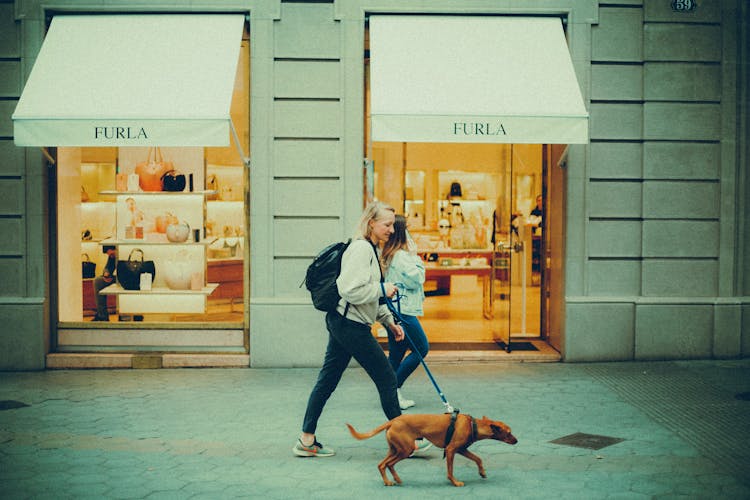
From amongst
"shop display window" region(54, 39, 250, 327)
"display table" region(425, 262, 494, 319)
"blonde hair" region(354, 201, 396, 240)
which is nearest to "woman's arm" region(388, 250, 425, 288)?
"blonde hair" region(354, 201, 396, 240)

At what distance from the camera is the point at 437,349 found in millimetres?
10734

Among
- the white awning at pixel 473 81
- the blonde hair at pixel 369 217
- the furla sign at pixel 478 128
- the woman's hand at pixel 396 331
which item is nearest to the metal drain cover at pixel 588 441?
the woman's hand at pixel 396 331

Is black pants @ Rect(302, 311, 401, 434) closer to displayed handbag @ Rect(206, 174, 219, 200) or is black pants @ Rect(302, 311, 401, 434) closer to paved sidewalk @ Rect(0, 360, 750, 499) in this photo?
paved sidewalk @ Rect(0, 360, 750, 499)

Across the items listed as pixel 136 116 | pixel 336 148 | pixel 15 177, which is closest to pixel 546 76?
pixel 336 148

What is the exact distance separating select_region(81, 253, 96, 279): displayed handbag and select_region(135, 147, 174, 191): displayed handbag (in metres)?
1.07

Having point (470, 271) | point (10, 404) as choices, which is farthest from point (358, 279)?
point (470, 271)

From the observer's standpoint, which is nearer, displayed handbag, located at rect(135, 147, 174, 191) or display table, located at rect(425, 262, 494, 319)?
displayed handbag, located at rect(135, 147, 174, 191)

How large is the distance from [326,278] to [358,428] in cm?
173

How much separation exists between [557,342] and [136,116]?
5560 mm

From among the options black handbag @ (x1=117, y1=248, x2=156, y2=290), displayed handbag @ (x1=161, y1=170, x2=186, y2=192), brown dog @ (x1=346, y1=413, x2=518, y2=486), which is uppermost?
displayed handbag @ (x1=161, y1=170, x2=186, y2=192)

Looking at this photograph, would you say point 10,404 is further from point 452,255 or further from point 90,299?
point 452,255

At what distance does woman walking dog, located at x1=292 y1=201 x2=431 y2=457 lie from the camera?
6066mm

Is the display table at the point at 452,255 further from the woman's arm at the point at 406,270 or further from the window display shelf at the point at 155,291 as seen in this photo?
the woman's arm at the point at 406,270

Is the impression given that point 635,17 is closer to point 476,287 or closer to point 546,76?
→ point 546,76
